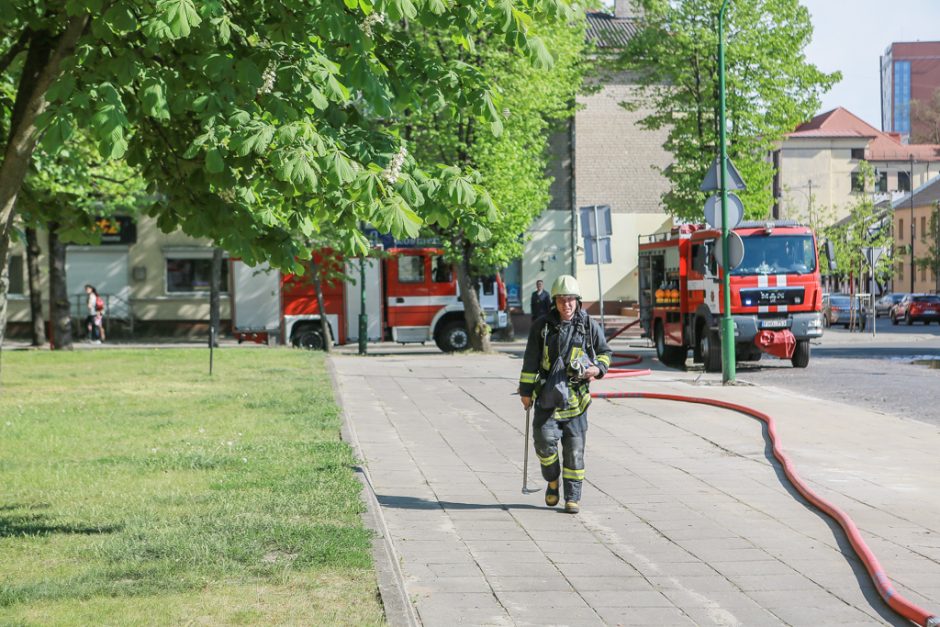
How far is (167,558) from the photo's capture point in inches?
270

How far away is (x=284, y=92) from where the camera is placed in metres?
6.82

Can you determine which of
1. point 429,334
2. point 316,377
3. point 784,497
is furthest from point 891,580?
point 429,334

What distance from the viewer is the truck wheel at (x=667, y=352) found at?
27.2 m

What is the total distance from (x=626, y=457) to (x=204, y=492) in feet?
14.8

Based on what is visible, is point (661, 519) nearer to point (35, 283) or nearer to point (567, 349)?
point (567, 349)

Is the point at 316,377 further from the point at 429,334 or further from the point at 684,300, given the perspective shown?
the point at 429,334

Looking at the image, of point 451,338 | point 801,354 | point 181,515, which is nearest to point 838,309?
point 451,338

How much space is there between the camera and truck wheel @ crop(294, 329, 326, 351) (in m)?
35.1

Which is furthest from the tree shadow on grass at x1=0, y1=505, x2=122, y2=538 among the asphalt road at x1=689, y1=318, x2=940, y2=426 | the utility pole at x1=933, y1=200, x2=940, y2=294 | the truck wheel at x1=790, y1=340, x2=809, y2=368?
the utility pole at x1=933, y1=200, x2=940, y2=294

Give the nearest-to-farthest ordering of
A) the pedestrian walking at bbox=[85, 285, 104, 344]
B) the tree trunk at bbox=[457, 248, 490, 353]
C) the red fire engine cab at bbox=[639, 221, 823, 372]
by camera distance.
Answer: the red fire engine cab at bbox=[639, 221, 823, 372] → the tree trunk at bbox=[457, 248, 490, 353] → the pedestrian walking at bbox=[85, 285, 104, 344]

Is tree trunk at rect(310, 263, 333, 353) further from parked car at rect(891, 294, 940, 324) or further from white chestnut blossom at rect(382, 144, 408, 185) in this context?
parked car at rect(891, 294, 940, 324)

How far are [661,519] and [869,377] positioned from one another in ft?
47.0

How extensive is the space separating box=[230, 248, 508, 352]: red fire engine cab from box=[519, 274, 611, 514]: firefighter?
25.2 m

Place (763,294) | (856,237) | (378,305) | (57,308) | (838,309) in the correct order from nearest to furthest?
(763,294)
(57,308)
(378,305)
(838,309)
(856,237)
